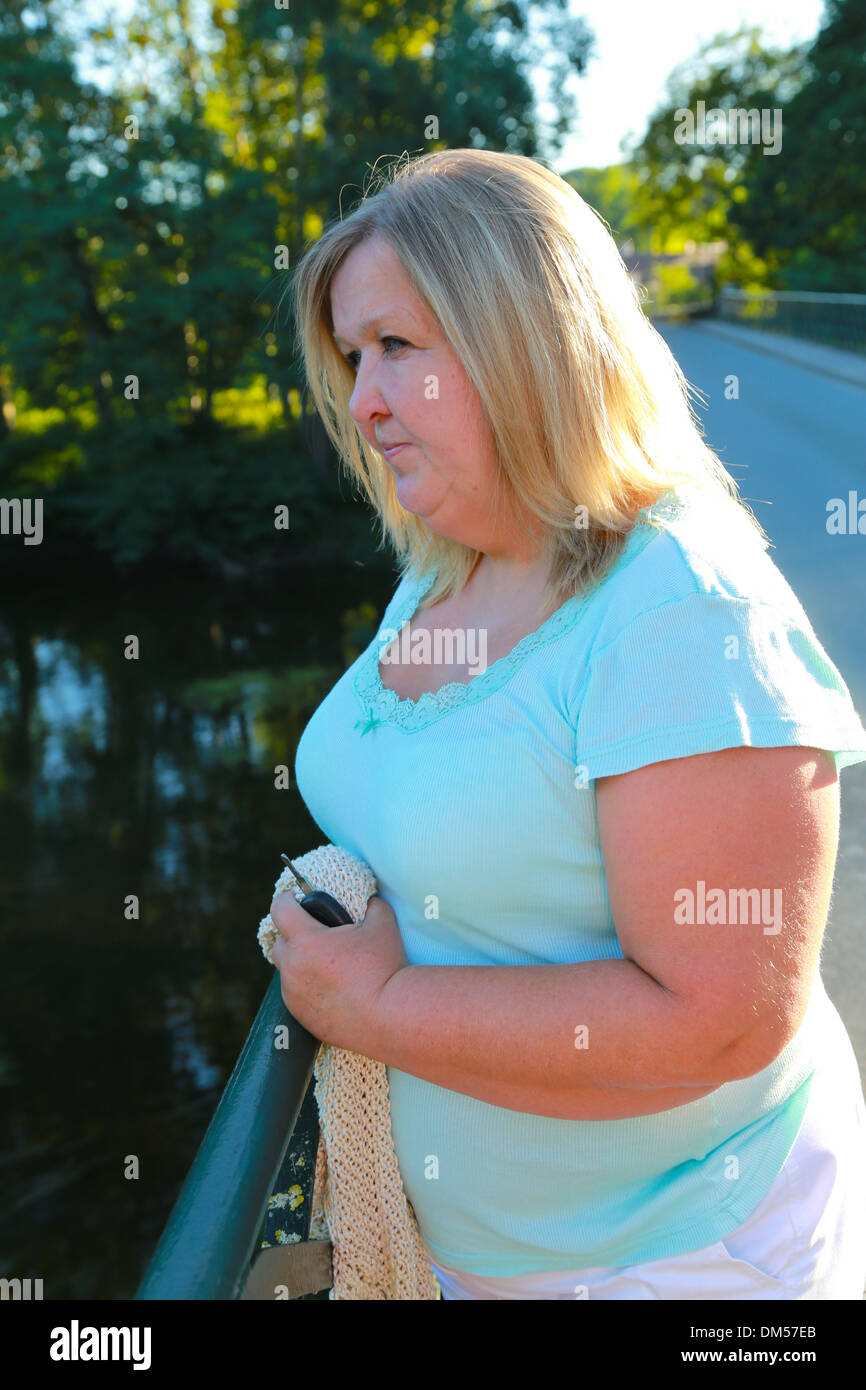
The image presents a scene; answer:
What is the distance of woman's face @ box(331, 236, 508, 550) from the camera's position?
1.35m

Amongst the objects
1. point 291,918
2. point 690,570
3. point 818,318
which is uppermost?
point 818,318

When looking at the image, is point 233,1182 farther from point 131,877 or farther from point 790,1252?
point 131,877

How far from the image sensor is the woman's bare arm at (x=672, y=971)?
1.03m

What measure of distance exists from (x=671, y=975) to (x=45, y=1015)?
12.0m

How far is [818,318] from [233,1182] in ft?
46.4

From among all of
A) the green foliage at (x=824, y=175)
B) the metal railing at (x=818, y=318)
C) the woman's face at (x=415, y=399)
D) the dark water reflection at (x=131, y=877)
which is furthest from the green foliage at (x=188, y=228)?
the woman's face at (x=415, y=399)

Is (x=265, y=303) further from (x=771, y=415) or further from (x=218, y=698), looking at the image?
(x=771, y=415)

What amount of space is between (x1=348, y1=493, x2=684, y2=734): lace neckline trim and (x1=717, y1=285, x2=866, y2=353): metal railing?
459 inches

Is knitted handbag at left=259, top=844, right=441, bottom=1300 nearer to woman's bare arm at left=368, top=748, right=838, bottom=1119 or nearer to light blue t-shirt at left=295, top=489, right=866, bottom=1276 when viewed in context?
light blue t-shirt at left=295, top=489, right=866, bottom=1276

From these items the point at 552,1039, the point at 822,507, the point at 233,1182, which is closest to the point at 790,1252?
the point at 552,1039

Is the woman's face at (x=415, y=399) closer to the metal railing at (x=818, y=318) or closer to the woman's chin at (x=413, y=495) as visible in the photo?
the woman's chin at (x=413, y=495)

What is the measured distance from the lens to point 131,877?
47.0ft

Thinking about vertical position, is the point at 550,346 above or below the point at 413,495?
above

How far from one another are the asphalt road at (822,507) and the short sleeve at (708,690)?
89 cm
